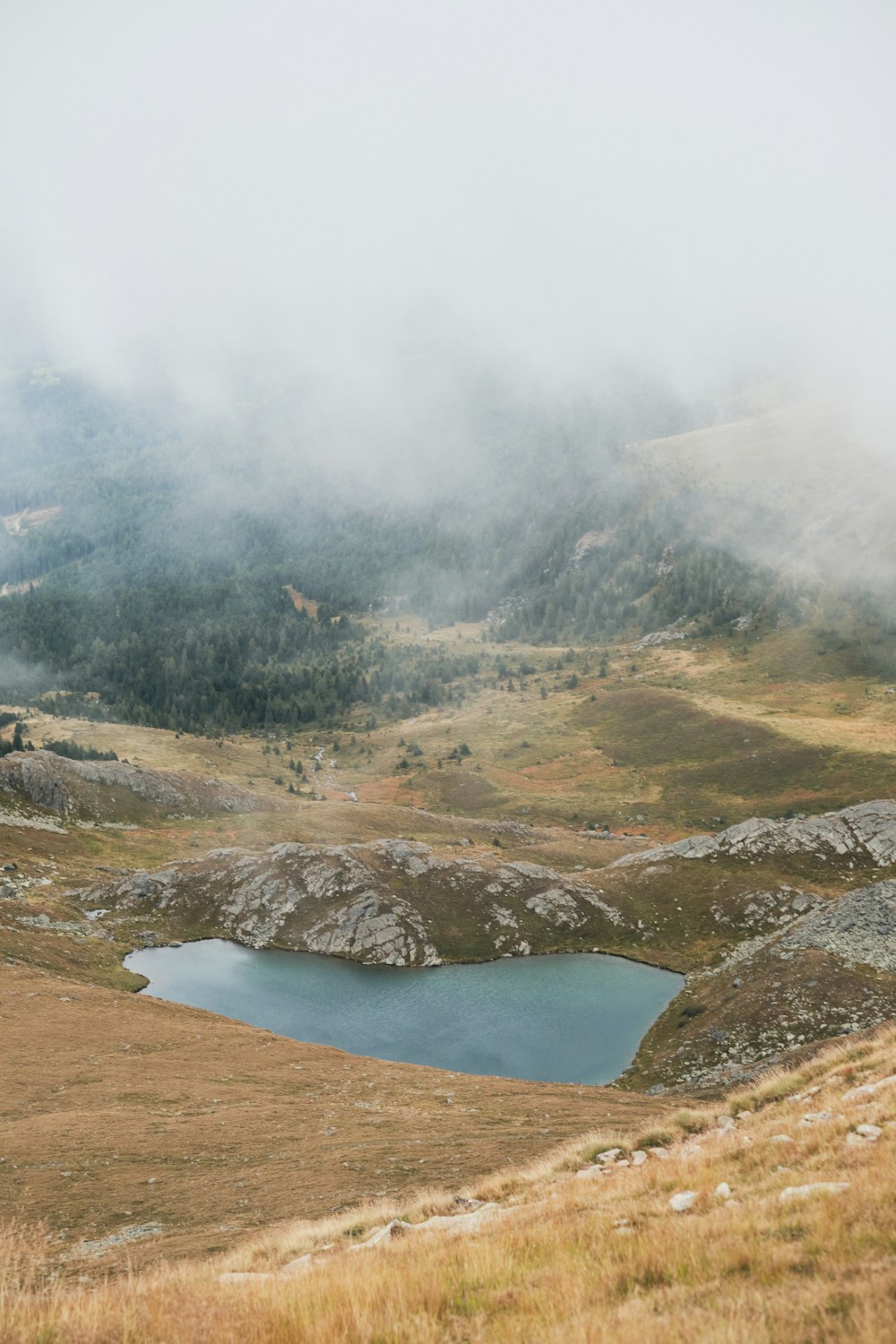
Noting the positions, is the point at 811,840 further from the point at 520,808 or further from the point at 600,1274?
the point at 600,1274

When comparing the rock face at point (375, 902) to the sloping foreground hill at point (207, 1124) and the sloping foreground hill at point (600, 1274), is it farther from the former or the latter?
the sloping foreground hill at point (600, 1274)

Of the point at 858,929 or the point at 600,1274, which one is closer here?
the point at 600,1274

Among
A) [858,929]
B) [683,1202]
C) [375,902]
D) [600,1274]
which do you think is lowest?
[375,902]

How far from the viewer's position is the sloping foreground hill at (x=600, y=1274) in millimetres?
6469

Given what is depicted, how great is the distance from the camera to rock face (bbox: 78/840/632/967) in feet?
268

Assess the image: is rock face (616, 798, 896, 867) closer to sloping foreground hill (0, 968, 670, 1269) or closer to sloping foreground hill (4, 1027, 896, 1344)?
sloping foreground hill (0, 968, 670, 1269)

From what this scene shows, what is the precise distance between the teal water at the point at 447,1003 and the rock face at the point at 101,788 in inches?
1983

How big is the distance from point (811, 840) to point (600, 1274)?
9624 centimetres

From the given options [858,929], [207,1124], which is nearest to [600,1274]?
[207,1124]

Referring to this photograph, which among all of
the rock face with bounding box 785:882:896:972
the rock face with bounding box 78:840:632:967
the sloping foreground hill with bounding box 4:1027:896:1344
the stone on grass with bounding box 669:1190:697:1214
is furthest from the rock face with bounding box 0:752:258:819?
the stone on grass with bounding box 669:1190:697:1214

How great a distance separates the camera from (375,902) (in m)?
85.0

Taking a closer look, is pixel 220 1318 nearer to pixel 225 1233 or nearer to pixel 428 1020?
pixel 225 1233

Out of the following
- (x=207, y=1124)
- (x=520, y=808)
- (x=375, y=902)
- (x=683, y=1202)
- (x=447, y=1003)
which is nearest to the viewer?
(x=683, y=1202)

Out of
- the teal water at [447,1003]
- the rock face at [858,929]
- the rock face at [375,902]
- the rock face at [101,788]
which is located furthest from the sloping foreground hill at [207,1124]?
the rock face at [101,788]
